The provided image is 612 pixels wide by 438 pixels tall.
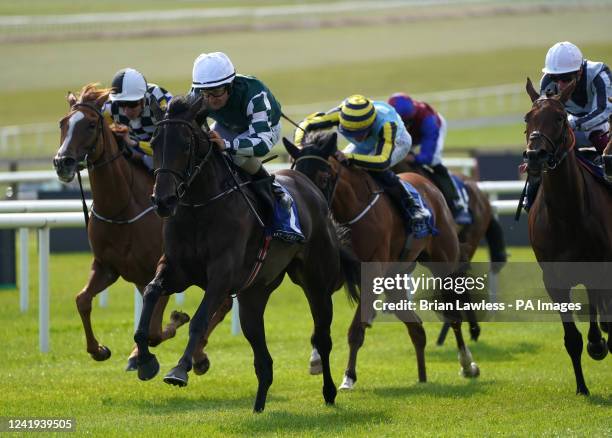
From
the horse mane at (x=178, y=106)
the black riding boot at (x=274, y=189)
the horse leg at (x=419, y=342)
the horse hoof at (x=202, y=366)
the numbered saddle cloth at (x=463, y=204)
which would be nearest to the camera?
the horse mane at (x=178, y=106)

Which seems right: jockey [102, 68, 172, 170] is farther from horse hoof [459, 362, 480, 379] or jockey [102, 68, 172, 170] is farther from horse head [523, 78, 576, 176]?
horse hoof [459, 362, 480, 379]

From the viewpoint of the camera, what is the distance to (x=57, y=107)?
41188mm

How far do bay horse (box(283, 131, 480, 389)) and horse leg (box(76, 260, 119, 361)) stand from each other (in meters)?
1.59

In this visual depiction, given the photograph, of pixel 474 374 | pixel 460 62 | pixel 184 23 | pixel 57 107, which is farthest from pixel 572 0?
pixel 474 374

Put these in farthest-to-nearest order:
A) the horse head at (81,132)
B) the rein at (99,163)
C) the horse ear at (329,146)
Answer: the horse ear at (329,146)
the rein at (99,163)
the horse head at (81,132)

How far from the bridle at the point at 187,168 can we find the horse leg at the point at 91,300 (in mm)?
1881

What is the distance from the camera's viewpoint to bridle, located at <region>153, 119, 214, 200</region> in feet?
21.0

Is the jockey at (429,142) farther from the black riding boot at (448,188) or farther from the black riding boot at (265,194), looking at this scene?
the black riding boot at (265,194)

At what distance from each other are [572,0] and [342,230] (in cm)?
5638

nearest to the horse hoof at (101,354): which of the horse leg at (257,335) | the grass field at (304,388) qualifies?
the grass field at (304,388)

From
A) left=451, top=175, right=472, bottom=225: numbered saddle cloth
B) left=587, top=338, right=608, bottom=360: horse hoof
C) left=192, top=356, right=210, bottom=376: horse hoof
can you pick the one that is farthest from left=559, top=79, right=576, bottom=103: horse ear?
left=451, top=175, right=472, bottom=225: numbered saddle cloth

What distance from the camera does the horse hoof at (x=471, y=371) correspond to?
8984mm

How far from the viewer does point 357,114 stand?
9.27 metres

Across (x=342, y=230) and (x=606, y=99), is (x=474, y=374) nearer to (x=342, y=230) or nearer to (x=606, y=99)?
(x=342, y=230)
